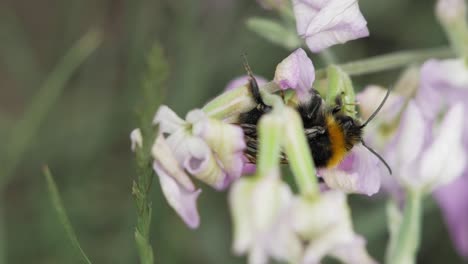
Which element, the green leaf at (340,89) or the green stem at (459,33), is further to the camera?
the green stem at (459,33)

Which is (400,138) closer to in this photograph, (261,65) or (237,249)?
(237,249)

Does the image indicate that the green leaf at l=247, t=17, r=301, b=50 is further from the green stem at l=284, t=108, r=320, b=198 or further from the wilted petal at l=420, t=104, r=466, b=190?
the green stem at l=284, t=108, r=320, b=198

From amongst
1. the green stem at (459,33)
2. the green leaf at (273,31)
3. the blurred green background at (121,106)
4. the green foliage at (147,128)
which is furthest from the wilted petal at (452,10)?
the green foliage at (147,128)

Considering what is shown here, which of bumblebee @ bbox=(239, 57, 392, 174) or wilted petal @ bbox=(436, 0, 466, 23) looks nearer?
bumblebee @ bbox=(239, 57, 392, 174)

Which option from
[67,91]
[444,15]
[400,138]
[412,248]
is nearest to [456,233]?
[444,15]

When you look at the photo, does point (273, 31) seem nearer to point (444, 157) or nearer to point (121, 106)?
point (444, 157)

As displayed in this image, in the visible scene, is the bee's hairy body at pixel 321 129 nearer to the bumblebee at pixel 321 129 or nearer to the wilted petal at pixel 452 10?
the bumblebee at pixel 321 129

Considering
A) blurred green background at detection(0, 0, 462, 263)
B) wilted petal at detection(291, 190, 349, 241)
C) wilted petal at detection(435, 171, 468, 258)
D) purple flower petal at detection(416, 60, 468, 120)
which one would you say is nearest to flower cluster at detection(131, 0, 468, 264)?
wilted petal at detection(291, 190, 349, 241)
